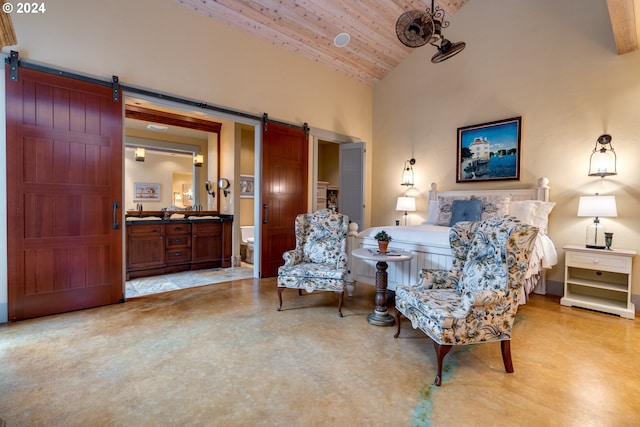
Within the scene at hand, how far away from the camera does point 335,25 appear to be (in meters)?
4.64

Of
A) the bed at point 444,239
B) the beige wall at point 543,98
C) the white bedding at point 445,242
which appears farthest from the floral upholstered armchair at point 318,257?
the beige wall at point 543,98

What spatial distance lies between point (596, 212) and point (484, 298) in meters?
2.53

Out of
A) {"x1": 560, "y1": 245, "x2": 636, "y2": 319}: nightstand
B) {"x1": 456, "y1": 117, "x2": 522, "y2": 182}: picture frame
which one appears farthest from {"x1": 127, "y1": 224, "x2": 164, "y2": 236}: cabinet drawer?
{"x1": 560, "y1": 245, "x2": 636, "y2": 319}: nightstand

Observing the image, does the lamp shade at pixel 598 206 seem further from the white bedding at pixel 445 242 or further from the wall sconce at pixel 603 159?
the white bedding at pixel 445 242

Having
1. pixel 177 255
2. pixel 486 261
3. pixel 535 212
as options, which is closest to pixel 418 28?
pixel 486 261

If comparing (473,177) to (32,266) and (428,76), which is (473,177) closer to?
(428,76)

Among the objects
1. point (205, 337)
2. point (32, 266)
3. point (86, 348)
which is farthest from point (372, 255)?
point (32, 266)

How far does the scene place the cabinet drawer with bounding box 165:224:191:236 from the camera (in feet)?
16.4

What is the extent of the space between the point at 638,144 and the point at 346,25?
13.1 feet

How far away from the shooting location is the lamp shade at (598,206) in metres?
3.36

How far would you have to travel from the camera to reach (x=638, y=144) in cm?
351

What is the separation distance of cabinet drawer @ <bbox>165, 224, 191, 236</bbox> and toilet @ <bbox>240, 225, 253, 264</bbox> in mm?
1135

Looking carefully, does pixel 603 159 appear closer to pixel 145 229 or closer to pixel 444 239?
pixel 444 239

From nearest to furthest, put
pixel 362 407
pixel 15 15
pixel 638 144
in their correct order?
pixel 362 407 < pixel 15 15 < pixel 638 144
